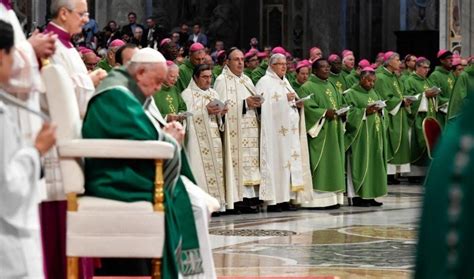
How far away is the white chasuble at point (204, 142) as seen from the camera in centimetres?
1418

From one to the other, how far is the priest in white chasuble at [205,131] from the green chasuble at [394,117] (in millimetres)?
5666

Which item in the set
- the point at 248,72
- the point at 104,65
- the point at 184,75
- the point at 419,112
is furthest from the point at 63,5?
the point at 419,112

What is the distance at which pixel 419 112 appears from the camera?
814 inches

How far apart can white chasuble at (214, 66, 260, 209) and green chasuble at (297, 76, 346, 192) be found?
39.5 inches

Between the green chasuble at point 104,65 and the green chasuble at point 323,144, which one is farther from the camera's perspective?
the green chasuble at point 323,144

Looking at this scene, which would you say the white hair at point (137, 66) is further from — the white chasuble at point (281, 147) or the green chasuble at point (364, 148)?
the green chasuble at point (364, 148)

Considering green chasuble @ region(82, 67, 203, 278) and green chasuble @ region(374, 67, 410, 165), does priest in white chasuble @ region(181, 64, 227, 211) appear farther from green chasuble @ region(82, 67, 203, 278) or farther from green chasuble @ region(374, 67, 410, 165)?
green chasuble @ region(82, 67, 203, 278)

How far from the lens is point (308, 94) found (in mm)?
16250

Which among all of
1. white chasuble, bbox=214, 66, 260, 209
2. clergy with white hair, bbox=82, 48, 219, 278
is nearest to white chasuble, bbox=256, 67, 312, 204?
white chasuble, bbox=214, 66, 260, 209

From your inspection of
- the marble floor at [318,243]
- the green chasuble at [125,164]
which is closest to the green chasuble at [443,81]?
the marble floor at [318,243]

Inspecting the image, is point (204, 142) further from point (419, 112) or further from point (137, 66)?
point (137, 66)

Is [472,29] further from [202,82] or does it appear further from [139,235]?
[139,235]

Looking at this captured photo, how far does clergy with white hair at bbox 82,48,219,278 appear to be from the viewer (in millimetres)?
6664

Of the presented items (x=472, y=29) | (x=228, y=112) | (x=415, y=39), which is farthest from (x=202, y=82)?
(x=415, y=39)
